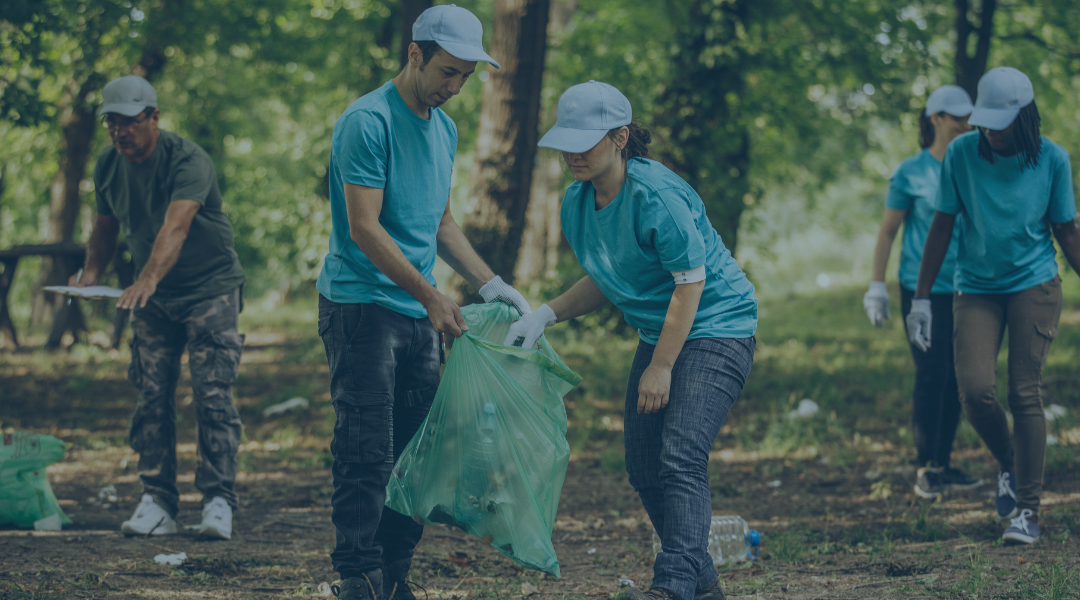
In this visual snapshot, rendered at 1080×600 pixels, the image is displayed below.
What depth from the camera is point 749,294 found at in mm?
2908

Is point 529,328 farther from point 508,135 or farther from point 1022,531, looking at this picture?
point 508,135

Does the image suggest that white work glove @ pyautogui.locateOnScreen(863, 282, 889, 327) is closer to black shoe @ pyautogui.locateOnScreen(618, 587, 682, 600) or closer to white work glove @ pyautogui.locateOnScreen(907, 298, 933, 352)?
white work glove @ pyautogui.locateOnScreen(907, 298, 933, 352)

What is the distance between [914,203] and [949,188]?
0.82 meters

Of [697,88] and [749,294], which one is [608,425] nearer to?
[749,294]

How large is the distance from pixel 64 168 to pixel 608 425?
29.9 feet

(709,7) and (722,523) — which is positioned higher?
(709,7)

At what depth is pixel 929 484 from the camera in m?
4.70

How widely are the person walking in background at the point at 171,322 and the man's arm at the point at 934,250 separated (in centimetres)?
311

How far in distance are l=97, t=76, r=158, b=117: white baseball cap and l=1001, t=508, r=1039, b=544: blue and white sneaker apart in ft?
12.9

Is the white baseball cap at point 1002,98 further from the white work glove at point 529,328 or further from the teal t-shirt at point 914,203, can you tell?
the white work glove at point 529,328

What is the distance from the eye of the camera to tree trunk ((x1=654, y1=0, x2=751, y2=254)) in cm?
955

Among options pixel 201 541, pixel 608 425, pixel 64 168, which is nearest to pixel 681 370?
pixel 201 541

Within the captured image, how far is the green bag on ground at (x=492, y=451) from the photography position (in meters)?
2.79

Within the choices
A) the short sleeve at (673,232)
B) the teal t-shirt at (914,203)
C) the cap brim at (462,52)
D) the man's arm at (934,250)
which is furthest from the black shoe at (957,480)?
the cap brim at (462,52)
